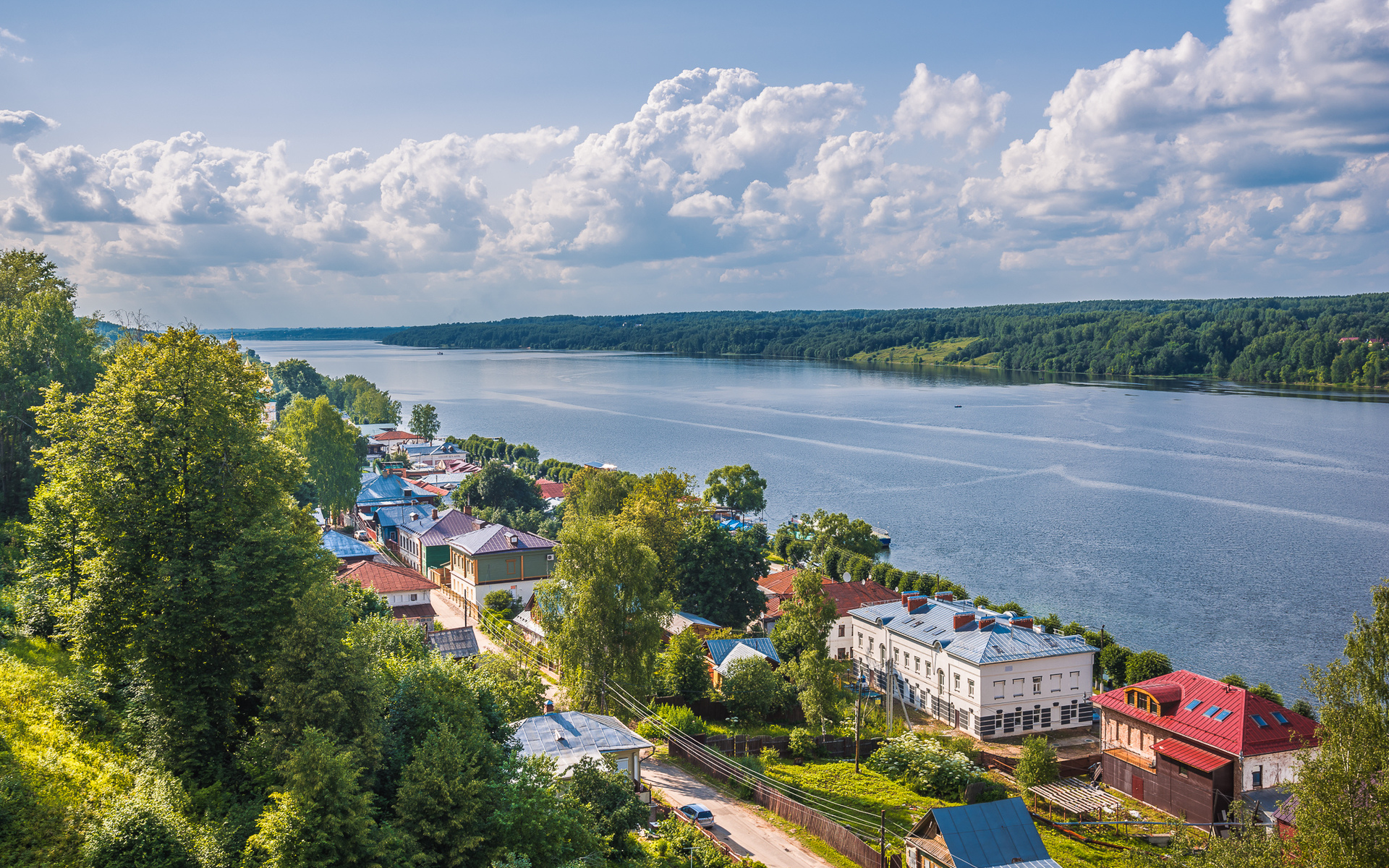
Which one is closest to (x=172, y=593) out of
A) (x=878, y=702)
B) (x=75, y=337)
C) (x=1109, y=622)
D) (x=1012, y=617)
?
(x=75, y=337)

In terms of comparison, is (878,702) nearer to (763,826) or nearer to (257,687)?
(763,826)

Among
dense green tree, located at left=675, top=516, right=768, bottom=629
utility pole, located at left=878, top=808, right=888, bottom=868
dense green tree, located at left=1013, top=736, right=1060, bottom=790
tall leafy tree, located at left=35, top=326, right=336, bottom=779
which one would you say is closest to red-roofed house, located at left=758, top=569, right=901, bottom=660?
dense green tree, located at left=675, top=516, right=768, bottom=629

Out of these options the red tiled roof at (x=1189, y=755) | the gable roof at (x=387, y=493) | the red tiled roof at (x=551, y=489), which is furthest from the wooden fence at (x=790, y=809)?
the gable roof at (x=387, y=493)

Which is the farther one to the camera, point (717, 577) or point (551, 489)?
point (551, 489)

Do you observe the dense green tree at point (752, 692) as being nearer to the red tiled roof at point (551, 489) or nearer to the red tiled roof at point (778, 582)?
the red tiled roof at point (778, 582)

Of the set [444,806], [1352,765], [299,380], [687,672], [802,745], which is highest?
[299,380]

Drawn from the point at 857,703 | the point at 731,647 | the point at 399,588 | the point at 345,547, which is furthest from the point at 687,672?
the point at 345,547

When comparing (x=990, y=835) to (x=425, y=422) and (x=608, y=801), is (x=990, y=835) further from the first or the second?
(x=425, y=422)
